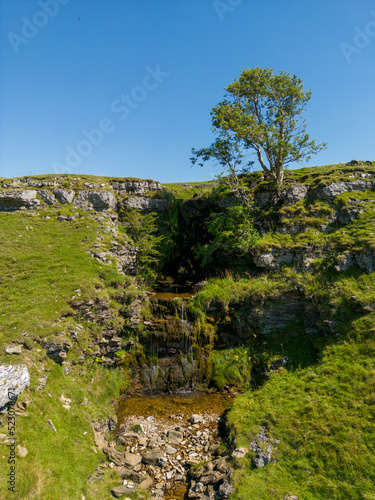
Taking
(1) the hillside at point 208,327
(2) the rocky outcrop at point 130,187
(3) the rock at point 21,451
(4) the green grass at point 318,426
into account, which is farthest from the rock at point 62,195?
(4) the green grass at point 318,426

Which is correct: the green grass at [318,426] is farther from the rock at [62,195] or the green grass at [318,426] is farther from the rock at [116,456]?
the rock at [62,195]

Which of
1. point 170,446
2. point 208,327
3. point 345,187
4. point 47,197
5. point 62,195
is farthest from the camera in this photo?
point 62,195

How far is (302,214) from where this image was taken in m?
21.0

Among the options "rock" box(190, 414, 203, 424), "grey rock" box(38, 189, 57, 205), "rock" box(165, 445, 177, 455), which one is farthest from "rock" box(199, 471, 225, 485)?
"grey rock" box(38, 189, 57, 205)

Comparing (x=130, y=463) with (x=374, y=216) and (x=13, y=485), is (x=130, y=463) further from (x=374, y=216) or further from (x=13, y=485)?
(x=374, y=216)

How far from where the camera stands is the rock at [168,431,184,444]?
1134 cm

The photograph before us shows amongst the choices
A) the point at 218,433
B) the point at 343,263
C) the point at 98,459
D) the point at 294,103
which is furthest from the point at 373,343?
the point at 294,103

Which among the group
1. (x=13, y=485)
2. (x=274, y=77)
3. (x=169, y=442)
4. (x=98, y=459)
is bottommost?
(x=169, y=442)

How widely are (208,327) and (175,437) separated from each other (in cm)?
662

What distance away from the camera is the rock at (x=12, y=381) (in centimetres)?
823

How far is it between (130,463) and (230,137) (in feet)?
78.9

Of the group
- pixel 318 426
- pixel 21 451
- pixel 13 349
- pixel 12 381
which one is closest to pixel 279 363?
pixel 318 426

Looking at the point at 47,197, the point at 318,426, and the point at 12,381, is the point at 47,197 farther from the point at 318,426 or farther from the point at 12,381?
the point at 318,426

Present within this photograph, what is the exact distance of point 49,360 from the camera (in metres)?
11.5
